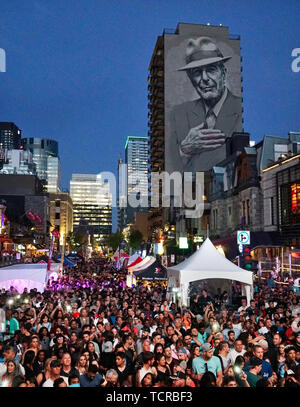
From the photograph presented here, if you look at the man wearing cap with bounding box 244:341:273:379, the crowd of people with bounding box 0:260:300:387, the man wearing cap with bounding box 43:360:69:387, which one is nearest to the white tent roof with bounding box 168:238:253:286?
the crowd of people with bounding box 0:260:300:387

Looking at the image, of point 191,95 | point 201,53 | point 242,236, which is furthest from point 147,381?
point 201,53

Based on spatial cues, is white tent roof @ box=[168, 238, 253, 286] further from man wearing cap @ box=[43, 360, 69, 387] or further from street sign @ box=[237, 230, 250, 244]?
man wearing cap @ box=[43, 360, 69, 387]

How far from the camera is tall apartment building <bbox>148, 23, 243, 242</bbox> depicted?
8738 centimetres

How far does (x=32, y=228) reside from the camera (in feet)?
257

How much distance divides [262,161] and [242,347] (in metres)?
35.3

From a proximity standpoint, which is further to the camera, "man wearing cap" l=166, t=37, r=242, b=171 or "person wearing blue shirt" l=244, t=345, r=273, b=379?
"man wearing cap" l=166, t=37, r=242, b=171

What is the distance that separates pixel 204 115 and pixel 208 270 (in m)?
74.1

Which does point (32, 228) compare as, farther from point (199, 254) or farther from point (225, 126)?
point (199, 254)

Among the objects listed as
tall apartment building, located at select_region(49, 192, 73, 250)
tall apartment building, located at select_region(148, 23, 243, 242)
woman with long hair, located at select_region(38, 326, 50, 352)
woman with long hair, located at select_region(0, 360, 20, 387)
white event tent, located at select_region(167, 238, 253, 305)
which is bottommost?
woman with long hair, located at select_region(38, 326, 50, 352)

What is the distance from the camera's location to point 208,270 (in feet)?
61.2

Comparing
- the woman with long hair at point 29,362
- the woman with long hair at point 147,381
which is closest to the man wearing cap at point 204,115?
the woman with long hair at point 29,362

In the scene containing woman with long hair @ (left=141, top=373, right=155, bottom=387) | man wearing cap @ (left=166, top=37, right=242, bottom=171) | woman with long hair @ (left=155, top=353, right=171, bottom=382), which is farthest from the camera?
man wearing cap @ (left=166, top=37, right=242, bottom=171)

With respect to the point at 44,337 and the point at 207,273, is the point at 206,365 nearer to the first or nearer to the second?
the point at 44,337
